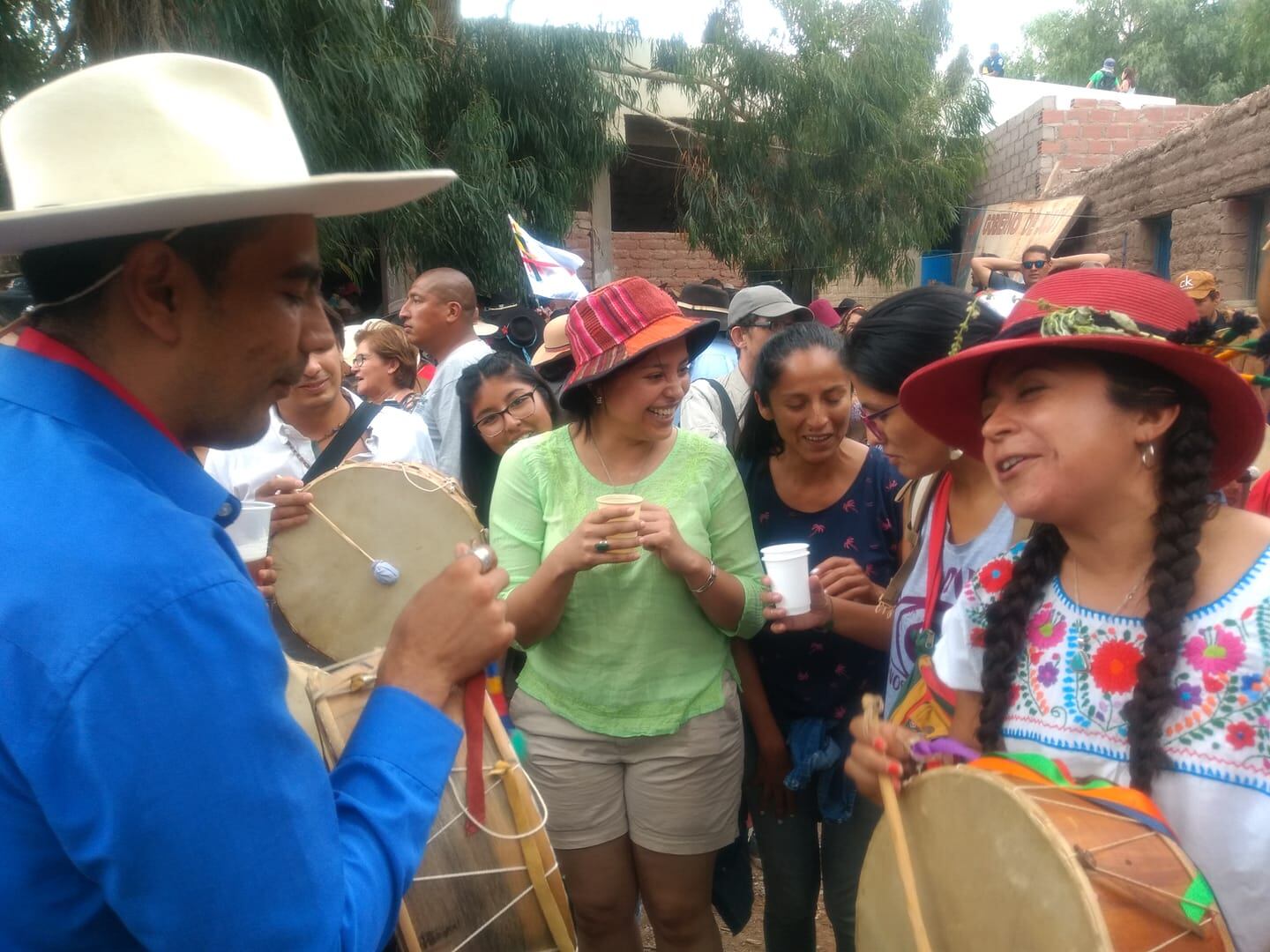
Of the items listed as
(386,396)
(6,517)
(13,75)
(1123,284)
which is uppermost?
(13,75)

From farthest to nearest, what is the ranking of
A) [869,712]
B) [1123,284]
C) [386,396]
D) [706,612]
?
[386,396], [706,612], [869,712], [1123,284]

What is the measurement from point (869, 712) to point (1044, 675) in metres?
0.31

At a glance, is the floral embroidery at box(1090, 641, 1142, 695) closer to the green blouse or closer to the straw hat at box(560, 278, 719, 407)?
the green blouse

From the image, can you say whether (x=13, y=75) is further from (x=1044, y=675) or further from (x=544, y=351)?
(x=1044, y=675)

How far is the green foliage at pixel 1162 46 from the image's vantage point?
26891 mm

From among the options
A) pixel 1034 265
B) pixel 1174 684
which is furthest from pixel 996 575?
pixel 1034 265

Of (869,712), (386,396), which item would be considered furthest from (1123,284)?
(386,396)

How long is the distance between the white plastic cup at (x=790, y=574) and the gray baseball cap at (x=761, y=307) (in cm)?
341

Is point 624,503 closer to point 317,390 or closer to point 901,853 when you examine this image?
point 901,853

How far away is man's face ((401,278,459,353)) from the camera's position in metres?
5.72

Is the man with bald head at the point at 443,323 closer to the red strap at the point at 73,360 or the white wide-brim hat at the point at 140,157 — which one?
the white wide-brim hat at the point at 140,157

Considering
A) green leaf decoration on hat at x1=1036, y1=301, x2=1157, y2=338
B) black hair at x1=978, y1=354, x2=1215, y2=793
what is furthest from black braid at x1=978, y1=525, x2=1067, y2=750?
green leaf decoration on hat at x1=1036, y1=301, x2=1157, y2=338

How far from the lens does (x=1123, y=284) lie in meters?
1.72

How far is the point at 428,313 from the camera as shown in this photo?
5.72 metres
